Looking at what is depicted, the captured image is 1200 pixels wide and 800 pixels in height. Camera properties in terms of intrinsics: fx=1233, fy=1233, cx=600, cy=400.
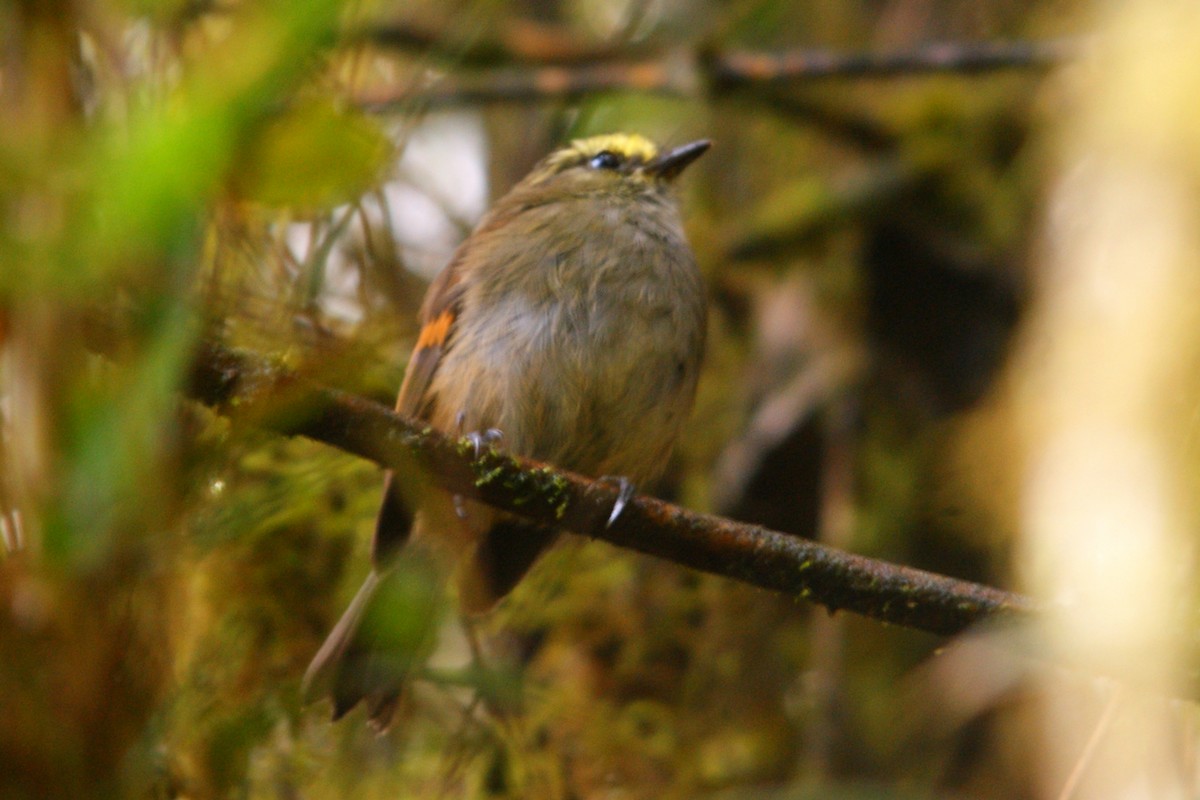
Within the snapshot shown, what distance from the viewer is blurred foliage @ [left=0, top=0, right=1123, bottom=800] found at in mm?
1024

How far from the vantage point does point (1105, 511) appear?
2650 mm

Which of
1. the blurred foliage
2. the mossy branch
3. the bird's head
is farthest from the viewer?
the bird's head

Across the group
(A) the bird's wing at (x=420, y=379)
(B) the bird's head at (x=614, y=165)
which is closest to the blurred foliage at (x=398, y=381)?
(A) the bird's wing at (x=420, y=379)

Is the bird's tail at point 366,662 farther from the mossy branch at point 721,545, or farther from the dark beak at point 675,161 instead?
the dark beak at point 675,161

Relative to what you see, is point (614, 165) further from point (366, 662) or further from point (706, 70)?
point (366, 662)

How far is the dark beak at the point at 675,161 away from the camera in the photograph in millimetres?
3648

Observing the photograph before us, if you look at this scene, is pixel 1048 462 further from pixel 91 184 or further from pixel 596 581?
pixel 91 184

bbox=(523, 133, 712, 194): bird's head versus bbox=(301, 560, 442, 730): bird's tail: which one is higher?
bbox=(523, 133, 712, 194): bird's head

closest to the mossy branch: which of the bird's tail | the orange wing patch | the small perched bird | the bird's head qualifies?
the bird's tail

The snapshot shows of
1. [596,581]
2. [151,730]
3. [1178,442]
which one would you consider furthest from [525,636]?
[151,730]

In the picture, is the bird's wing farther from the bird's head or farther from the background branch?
the background branch

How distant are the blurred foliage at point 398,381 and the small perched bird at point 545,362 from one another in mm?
159

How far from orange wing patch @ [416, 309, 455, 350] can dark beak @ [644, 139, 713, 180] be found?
87 cm

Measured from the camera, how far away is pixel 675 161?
3.65m
